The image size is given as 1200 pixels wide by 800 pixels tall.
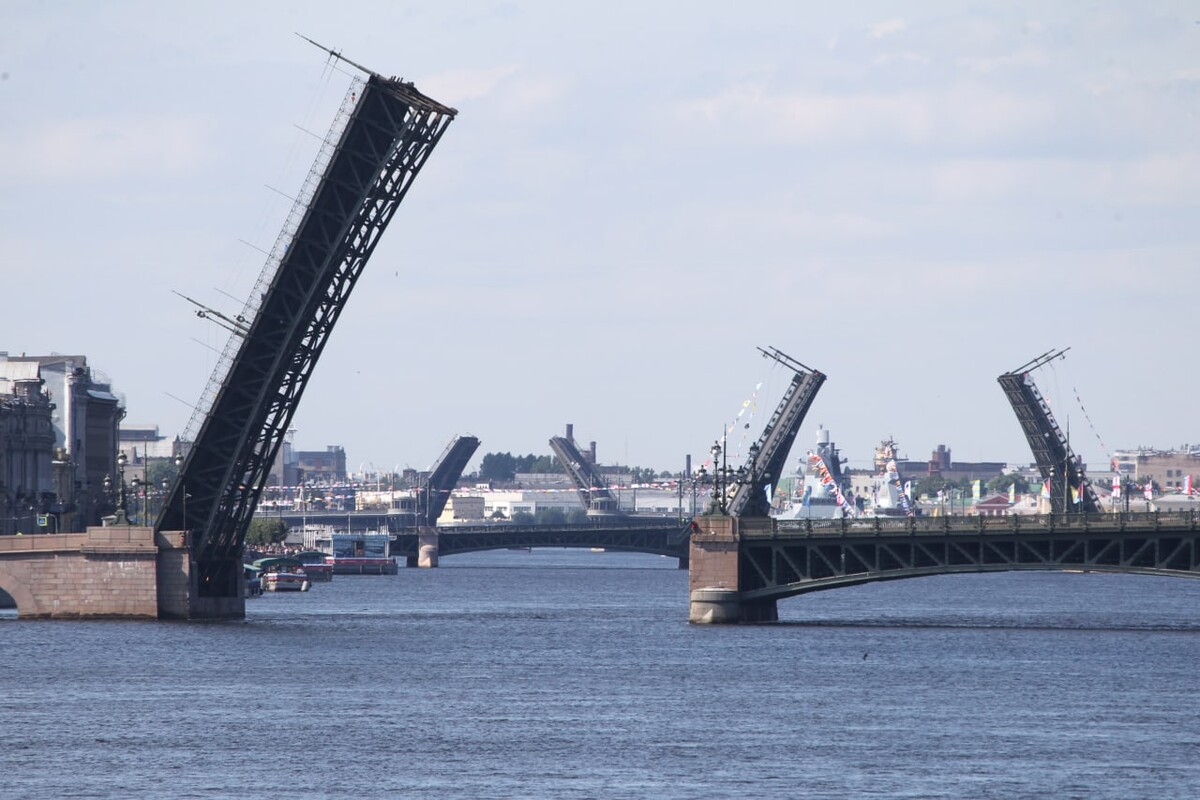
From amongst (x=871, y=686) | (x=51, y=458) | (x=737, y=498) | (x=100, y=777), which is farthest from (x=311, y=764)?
(x=737, y=498)

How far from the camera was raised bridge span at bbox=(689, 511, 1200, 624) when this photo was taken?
63.0 m

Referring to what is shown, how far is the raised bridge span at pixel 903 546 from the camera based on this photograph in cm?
6300

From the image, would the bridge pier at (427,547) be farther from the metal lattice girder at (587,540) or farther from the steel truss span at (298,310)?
the steel truss span at (298,310)

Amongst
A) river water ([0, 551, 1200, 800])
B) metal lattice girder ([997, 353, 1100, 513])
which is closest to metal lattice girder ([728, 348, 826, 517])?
metal lattice girder ([997, 353, 1100, 513])

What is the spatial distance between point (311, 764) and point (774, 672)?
18.0m

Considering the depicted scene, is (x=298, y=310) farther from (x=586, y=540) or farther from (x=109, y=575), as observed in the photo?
(x=586, y=540)

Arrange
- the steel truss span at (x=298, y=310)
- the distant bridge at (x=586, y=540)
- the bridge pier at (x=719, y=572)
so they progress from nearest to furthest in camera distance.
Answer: the steel truss span at (x=298, y=310) < the bridge pier at (x=719, y=572) < the distant bridge at (x=586, y=540)

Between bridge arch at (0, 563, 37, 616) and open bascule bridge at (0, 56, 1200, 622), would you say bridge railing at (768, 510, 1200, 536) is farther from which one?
bridge arch at (0, 563, 37, 616)

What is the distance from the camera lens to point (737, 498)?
114875 millimetres

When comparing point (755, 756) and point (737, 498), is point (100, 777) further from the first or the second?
point (737, 498)

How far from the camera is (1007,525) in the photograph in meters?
64.0

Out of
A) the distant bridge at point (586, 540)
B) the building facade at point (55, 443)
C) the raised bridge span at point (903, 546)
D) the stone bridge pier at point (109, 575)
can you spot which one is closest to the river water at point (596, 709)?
the stone bridge pier at point (109, 575)

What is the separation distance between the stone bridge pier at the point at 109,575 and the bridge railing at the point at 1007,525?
50.2 feet

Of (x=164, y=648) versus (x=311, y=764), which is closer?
(x=311, y=764)
